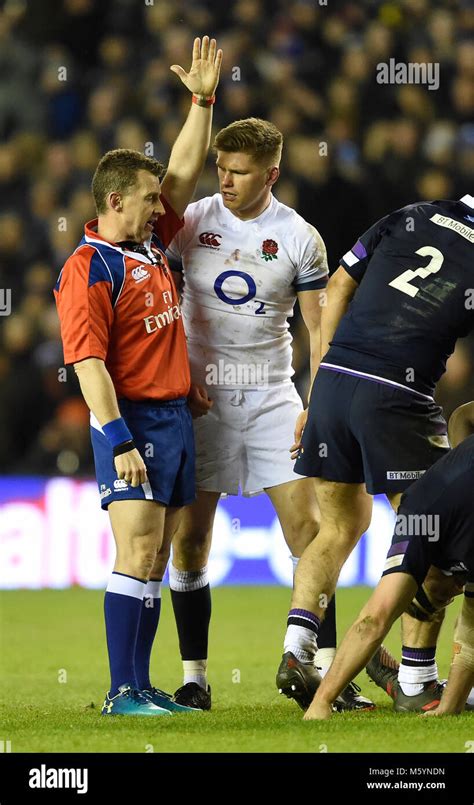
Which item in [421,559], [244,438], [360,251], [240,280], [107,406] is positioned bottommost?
[421,559]

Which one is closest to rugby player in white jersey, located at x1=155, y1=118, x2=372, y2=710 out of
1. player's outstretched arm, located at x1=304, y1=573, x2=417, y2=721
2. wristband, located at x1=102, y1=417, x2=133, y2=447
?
wristband, located at x1=102, y1=417, x2=133, y2=447

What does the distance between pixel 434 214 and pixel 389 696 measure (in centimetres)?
190

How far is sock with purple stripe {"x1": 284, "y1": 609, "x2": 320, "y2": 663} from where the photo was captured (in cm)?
453

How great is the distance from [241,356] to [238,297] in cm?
23

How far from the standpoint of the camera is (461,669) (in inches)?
165

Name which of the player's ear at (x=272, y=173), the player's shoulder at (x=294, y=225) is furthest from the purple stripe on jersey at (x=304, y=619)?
the player's ear at (x=272, y=173)

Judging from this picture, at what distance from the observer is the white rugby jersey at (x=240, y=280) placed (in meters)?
5.01

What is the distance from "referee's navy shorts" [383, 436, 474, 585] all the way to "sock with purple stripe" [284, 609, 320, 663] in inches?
24.9

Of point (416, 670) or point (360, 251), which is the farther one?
point (360, 251)

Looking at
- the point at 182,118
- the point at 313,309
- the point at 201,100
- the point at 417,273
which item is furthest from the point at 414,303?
the point at 182,118

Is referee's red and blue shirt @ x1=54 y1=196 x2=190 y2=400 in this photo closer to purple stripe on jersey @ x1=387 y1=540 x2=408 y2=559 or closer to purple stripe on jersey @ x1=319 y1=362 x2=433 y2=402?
purple stripe on jersey @ x1=319 y1=362 x2=433 y2=402

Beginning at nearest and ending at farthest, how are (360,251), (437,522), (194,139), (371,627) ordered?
1. (371,627)
2. (437,522)
3. (360,251)
4. (194,139)

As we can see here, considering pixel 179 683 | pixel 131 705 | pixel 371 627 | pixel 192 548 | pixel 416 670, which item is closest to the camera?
pixel 371 627

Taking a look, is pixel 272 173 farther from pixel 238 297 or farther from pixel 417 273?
pixel 417 273
